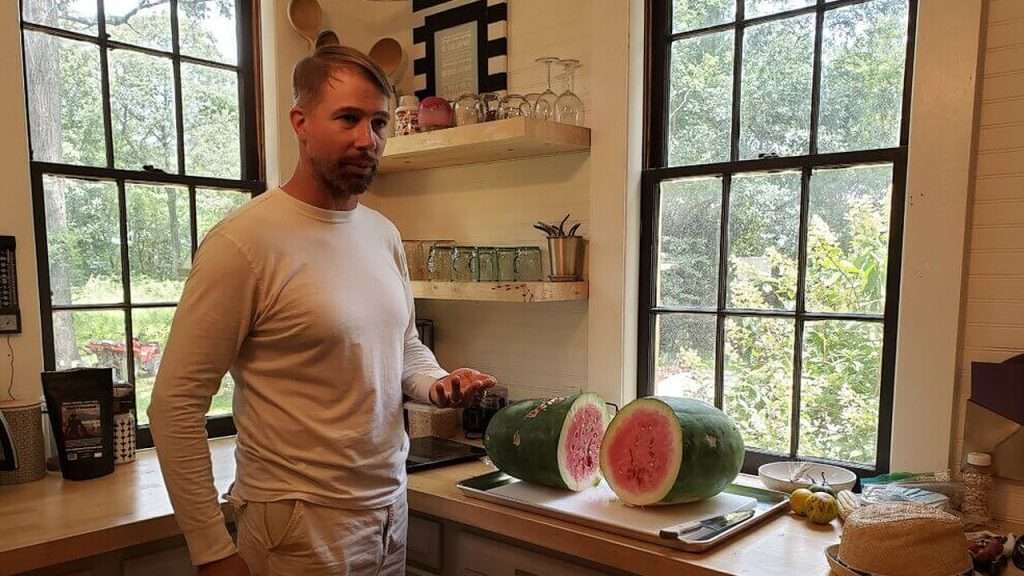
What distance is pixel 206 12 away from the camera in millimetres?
2387

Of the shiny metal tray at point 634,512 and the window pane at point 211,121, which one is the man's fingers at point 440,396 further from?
the window pane at point 211,121

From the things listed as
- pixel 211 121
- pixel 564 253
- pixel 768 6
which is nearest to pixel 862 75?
pixel 768 6

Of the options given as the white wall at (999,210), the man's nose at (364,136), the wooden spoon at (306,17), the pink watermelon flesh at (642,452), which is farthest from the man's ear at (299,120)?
the white wall at (999,210)

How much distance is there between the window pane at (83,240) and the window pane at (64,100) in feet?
0.28

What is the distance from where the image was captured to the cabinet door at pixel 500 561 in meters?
1.58

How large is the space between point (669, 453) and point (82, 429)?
5.10 feet

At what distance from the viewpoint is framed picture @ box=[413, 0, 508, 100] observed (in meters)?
2.36

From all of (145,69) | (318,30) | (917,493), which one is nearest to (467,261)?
(318,30)

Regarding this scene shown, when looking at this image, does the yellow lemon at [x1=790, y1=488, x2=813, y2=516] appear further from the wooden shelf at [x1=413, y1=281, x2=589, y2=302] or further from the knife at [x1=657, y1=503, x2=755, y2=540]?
the wooden shelf at [x1=413, y1=281, x2=589, y2=302]

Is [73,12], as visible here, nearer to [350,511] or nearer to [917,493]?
[350,511]

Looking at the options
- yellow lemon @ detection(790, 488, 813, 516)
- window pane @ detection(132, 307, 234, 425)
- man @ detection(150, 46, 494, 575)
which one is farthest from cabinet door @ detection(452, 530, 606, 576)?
window pane @ detection(132, 307, 234, 425)

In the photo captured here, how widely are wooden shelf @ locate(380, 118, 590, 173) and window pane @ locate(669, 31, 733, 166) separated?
0.91 ft

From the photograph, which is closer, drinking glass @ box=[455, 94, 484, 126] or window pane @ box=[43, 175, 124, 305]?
window pane @ box=[43, 175, 124, 305]

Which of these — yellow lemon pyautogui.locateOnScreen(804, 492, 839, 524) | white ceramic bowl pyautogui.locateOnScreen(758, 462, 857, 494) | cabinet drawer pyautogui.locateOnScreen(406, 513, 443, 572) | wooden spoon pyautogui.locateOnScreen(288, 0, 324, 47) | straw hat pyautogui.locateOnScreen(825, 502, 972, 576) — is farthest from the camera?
wooden spoon pyautogui.locateOnScreen(288, 0, 324, 47)
